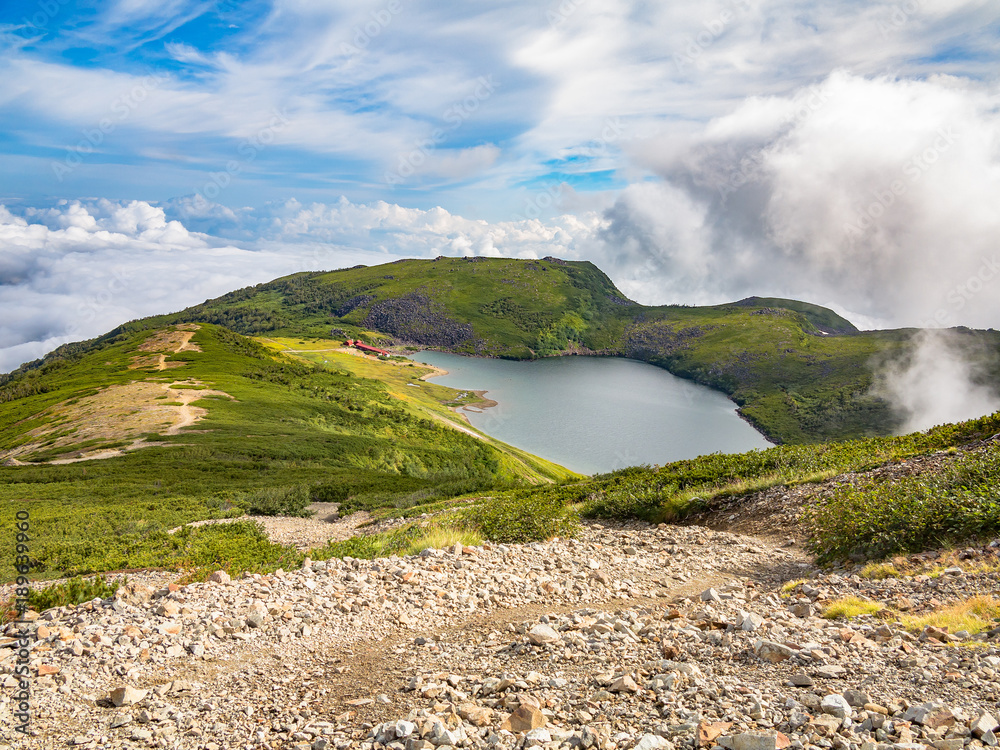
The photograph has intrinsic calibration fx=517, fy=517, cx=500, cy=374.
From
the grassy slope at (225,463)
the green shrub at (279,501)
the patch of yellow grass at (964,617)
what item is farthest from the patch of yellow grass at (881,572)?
the green shrub at (279,501)

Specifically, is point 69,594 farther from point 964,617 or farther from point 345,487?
point 345,487

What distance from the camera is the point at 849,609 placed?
714 cm

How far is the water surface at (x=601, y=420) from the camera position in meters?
110

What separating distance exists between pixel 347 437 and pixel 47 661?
53339 millimetres

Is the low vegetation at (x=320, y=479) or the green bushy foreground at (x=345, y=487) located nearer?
the green bushy foreground at (x=345, y=487)

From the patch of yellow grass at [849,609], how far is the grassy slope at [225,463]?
12.4 metres

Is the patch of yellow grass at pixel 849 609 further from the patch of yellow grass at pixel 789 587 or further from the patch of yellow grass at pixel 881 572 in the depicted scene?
the patch of yellow grass at pixel 881 572

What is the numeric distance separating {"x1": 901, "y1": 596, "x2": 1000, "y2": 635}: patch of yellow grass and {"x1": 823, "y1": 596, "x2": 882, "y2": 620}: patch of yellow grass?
475 mm

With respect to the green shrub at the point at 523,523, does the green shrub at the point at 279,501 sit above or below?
below

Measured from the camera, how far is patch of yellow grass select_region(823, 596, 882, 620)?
23.1 ft

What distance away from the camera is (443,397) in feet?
457

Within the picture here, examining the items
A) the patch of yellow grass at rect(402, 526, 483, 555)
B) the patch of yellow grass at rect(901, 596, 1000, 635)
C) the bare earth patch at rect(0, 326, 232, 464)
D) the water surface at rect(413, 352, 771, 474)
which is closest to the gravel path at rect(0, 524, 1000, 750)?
the patch of yellow grass at rect(901, 596, 1000, 635)

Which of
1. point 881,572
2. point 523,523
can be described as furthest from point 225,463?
point 881,572

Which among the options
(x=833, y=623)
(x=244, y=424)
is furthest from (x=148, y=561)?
(x=244, y=424)
